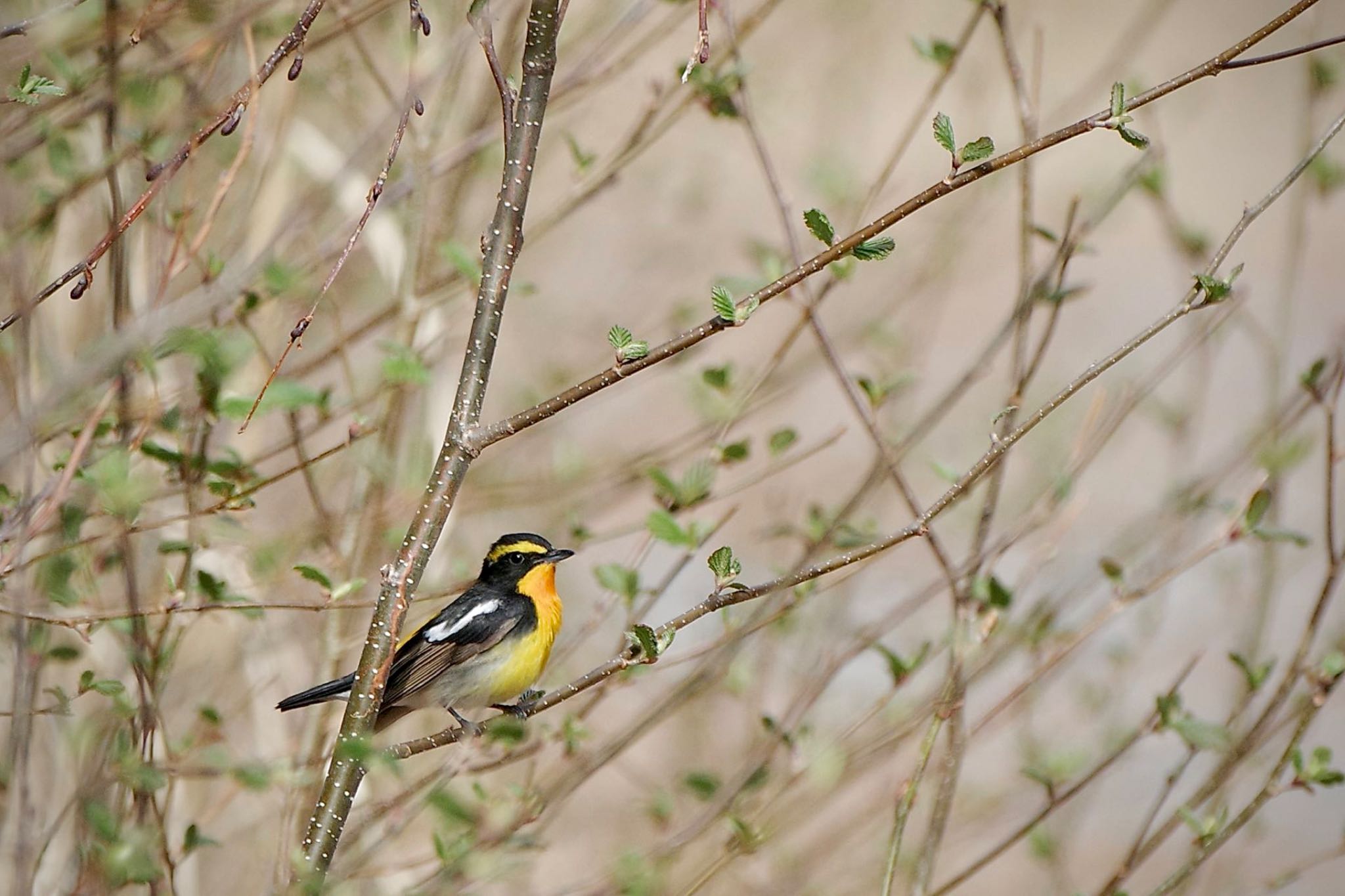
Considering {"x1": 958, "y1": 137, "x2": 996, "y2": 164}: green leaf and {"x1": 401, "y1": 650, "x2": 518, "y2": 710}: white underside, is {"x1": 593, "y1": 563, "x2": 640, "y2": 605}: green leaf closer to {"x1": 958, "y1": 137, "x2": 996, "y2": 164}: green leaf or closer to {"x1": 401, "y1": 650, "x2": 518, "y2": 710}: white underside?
{"x1": 401, "y1": 650, "x2": 518, "y2": 710}: white underside

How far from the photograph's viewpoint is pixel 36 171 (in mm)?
3998

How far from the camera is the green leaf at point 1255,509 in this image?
10.4 ft

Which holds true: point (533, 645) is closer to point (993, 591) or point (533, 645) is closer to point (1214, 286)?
point (993, 591)

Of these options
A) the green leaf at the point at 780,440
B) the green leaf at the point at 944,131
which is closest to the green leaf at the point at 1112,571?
the green leaf at the point at 780,440

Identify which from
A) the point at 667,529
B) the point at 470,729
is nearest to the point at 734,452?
the point at 667,529

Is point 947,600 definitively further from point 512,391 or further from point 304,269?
point 304,269

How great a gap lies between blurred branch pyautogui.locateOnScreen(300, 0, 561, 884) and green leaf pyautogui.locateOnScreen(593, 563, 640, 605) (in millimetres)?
1053

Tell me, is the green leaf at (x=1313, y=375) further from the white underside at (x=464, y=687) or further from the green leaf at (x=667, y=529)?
→ the white underside at (x=464, y=687)

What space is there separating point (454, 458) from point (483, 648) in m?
2.38

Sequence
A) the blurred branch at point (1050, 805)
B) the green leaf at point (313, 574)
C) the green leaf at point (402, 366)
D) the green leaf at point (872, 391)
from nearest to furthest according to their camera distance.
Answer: the green leaf at point (313, 574) < the blurred branch at point (1050, 805) < the green leaf at point (402, 366) < the green leaf at point (872, 391)

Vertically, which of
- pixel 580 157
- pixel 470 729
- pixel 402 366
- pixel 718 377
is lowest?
pixel 470 729

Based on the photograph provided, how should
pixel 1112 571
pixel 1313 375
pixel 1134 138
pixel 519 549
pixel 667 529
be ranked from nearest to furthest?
pixel 1134 138, pixel 667 529, pixel 1313 375, pixel 1112 571, pixel 519 549

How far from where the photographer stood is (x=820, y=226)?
230 centimetres

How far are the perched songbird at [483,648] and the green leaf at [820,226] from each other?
85.0 inches
